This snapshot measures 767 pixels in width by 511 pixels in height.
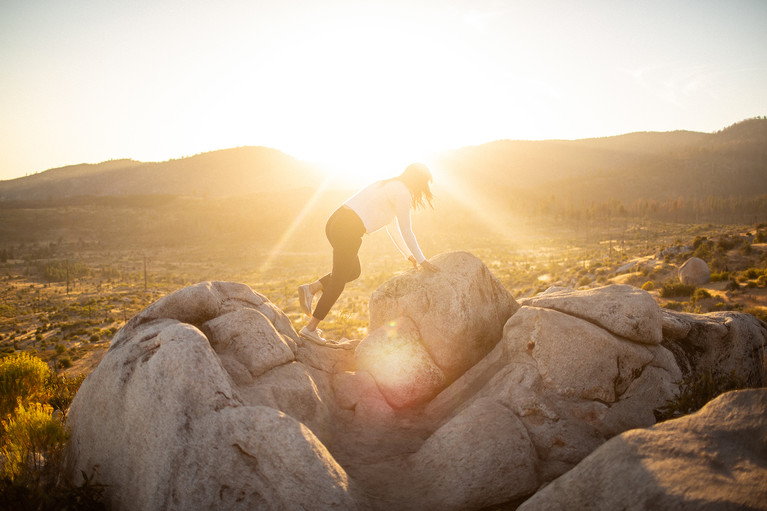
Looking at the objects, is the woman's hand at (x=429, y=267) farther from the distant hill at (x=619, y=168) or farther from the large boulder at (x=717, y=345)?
the distant hill at (x=619, y=168)

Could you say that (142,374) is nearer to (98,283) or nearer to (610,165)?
(98,283)

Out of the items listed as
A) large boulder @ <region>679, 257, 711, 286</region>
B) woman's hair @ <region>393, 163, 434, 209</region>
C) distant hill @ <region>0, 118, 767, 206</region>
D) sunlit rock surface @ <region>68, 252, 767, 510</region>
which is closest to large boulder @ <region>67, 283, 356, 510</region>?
sunlit rock surface @ <region>68, 252, 767, 510</region>

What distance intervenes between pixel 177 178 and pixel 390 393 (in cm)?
17983

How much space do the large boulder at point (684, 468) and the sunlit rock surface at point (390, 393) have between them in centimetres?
134

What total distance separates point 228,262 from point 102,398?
5198 cm

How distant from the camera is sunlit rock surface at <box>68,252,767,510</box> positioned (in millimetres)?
3625

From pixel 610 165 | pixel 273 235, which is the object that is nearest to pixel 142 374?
pixel 273 235

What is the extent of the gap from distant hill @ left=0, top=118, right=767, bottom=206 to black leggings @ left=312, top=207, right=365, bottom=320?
10240cm

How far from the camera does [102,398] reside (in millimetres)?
4152

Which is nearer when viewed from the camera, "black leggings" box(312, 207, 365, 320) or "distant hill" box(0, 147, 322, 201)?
"black leggings" box(312, 207, 365, 320)

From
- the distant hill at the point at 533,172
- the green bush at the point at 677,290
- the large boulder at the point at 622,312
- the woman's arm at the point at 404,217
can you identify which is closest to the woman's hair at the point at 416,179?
the woman's arm at the point at 404,217

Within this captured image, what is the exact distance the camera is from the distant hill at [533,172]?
114m

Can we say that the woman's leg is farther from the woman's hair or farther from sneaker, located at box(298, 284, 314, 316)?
the woman's hair

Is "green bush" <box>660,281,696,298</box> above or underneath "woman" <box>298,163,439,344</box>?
underneath
